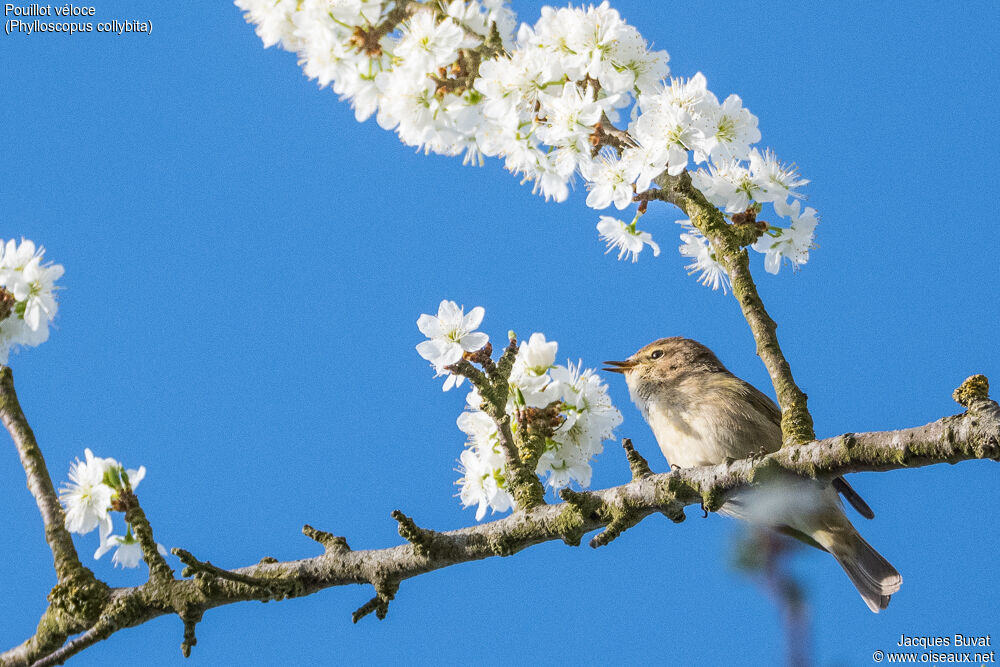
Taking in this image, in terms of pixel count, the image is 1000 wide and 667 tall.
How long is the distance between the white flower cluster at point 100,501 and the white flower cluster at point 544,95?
187 centimetres

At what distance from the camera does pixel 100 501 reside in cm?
386

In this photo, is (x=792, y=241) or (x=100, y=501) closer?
(x=100, y=501)

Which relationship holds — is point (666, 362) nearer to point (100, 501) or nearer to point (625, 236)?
point (625, 236)

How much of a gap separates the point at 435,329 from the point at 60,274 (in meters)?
1.67

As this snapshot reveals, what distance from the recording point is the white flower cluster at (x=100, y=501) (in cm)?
386

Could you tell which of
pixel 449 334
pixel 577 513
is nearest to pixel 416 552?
pixel 577 513

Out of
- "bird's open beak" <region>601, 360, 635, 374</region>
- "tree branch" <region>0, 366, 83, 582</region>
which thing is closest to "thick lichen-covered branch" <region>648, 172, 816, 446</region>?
"bird's open beak" <region>601, 360, 635, 374</region>

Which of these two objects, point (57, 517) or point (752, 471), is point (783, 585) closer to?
point (752, 471)

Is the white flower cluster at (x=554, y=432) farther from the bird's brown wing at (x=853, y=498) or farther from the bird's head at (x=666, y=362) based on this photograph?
the bird's head at (x=666, y=362)

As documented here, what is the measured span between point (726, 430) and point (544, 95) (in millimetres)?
2699

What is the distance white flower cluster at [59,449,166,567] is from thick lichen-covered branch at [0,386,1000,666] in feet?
0.65

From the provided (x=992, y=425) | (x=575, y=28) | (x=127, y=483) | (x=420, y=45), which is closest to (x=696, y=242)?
(x=575, y=28)

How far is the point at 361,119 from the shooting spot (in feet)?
14.1

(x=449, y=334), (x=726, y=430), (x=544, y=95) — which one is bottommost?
(x=449, y=334)
